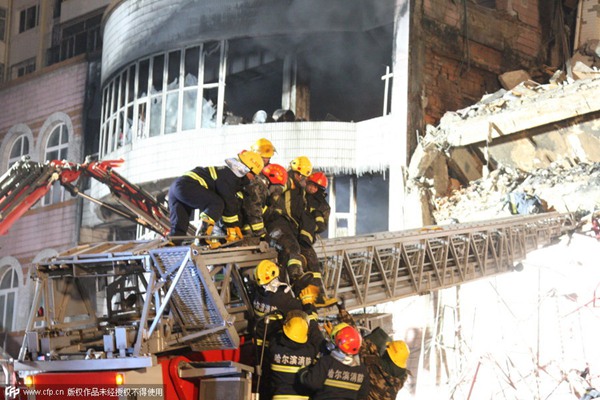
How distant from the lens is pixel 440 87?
1315 centimetres

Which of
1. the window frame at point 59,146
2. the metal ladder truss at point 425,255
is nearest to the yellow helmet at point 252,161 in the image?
the metal ladder truss at point 425,255

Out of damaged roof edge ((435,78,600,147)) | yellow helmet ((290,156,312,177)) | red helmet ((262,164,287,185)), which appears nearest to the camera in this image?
red helmet ((262,164,287,185))

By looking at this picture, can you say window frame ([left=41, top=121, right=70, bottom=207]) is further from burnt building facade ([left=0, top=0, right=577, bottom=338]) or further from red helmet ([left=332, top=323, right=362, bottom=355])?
red helmet ([left=332, top=323, right=362, bottom=355])

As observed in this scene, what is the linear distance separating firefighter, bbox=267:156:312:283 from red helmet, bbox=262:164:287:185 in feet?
0.76

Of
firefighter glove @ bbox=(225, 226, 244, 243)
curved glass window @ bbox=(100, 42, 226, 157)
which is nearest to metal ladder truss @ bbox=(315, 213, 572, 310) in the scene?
firefighter glove @ bbox=(225, 226, 244, 243)

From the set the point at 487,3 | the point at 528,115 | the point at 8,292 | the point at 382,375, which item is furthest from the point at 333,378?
the point at 487,3

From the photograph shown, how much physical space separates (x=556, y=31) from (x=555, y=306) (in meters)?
7.23

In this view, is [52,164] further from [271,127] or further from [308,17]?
[308,17]

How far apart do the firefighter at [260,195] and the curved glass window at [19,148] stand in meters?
9.83

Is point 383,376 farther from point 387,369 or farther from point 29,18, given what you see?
point 29,18

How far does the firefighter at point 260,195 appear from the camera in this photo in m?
6.28

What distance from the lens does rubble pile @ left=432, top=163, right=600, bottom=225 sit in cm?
1050

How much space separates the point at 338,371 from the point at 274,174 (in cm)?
178

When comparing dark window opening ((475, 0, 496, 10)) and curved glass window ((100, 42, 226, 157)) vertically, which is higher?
dark window opening ((475, 0, 496, 10))
